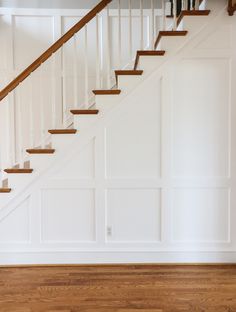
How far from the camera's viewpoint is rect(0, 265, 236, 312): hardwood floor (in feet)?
8.16

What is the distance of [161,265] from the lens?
3.26m

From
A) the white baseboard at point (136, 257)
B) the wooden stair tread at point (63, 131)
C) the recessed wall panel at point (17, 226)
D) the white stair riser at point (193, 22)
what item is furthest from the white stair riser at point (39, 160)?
the white stair riser at point (193, 22)

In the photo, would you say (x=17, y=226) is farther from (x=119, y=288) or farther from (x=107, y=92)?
(x=107, y=92)

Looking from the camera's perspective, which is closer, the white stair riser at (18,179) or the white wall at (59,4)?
the white stair riser at (18,179)

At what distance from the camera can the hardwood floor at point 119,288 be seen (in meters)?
2.49

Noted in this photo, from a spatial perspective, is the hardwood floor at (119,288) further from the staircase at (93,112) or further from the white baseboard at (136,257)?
the staircase at (93,112)

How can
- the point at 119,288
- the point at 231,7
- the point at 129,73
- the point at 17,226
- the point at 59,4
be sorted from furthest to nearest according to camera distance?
the point at 59,4
the point at 17,226
the point at 129,73
the point at 231,7
the point at 119,288

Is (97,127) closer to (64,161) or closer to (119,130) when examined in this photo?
(119,130)

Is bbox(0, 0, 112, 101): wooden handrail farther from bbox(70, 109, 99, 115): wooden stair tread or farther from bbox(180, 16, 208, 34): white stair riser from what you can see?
bbox(180, 16, 208, 34): white stair riser

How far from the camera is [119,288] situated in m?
2.77

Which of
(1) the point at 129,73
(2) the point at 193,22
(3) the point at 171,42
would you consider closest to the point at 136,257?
(1) the point at 129,73

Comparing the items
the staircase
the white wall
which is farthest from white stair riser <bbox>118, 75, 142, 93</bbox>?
the white wall

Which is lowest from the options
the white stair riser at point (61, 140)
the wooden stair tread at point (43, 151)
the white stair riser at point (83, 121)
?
the wooden stair tread at point (43, 151)

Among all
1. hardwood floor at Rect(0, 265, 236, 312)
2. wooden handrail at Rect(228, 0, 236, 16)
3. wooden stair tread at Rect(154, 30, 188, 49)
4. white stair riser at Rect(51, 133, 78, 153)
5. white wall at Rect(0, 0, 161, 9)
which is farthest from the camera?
white wall at Rect(0, 0, 161, 9)
